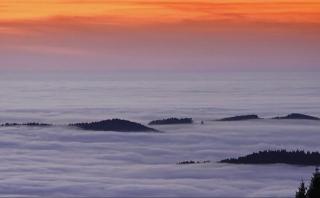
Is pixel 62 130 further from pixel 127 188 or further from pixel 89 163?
pixel 127 188

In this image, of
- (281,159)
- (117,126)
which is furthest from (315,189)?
(117,126)

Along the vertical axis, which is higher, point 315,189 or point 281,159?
point 281,159

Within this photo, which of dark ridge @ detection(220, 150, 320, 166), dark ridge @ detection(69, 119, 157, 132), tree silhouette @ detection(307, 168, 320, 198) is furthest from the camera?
dark ridge @ detection(69, 119, 157, 132)

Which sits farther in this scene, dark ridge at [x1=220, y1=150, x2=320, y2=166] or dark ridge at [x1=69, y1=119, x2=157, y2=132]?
dark ridge at [x1=69, y1=119, x2=157, y2=132]

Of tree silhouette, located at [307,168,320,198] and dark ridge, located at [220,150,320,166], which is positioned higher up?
dark ridge, located at [220,150,320,166]

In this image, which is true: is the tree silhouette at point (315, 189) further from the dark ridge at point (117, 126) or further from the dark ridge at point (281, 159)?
the dark ridge at point (117, 126)

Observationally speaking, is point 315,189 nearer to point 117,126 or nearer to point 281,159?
point 281,159

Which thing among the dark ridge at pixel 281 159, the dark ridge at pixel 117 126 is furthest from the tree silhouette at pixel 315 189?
the dark ridge at pixel 117 126

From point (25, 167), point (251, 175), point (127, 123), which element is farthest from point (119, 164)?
point (127, 123)

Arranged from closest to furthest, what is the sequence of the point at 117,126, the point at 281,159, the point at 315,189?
the point at 315,189 < the point at 281,159 < the point at 117,126

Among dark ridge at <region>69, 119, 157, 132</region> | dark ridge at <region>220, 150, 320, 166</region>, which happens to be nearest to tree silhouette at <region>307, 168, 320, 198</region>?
dark ridge at <region>220, 150, 320, 166</region>

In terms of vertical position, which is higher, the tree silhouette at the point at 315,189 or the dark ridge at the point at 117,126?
the dark ridge at the point at 117,126

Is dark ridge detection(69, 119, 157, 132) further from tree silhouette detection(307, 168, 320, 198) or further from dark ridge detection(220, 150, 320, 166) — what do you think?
tree silhouette detection(307, 168, 320, 198)
